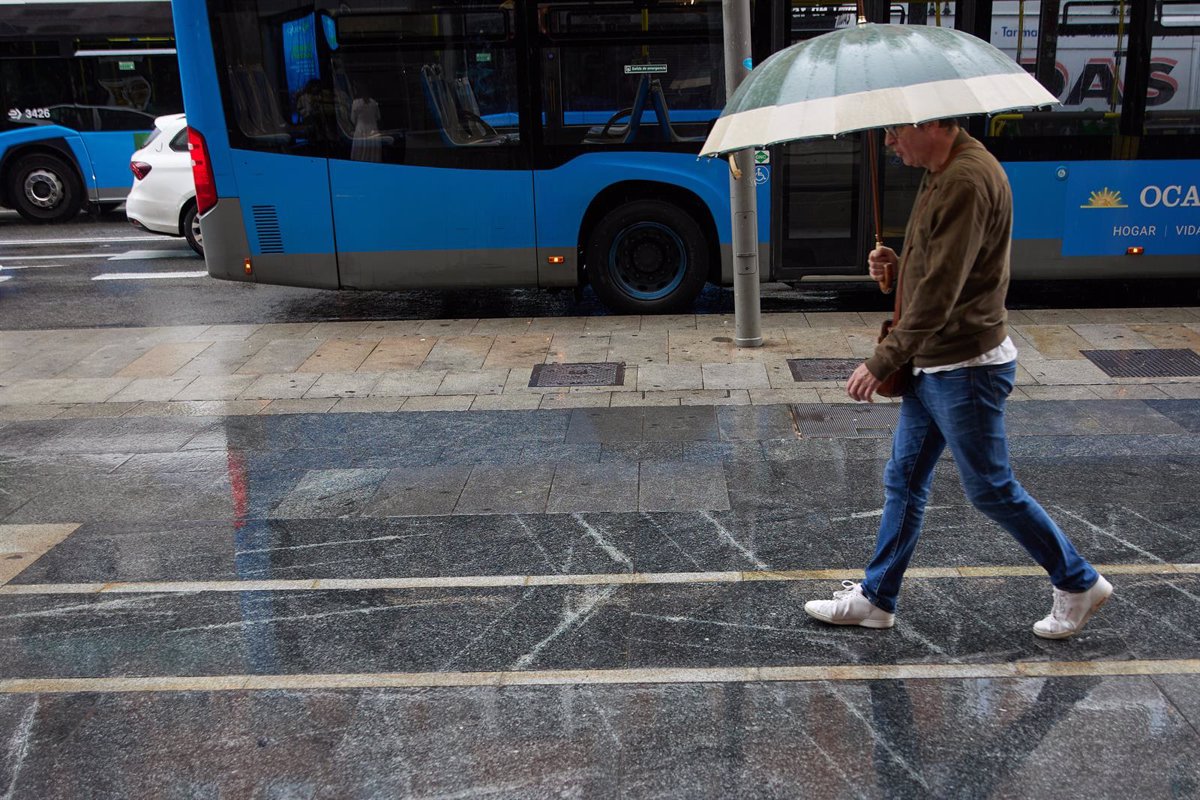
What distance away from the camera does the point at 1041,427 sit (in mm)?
6758

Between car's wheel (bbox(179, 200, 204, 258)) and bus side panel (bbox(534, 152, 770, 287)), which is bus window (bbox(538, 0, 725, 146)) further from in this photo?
car's wheel (bbox(179, 200, 204, 258))

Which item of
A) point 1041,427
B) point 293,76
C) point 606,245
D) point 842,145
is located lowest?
point 1041,427

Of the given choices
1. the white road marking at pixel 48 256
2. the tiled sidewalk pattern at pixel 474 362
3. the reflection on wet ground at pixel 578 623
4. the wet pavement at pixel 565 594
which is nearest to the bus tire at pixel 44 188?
the white road marking at pixel 48 256

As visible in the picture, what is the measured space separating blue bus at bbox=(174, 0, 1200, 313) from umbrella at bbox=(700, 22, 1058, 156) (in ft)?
18.6

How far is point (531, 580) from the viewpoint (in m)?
4.89

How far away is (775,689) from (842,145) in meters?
6.90

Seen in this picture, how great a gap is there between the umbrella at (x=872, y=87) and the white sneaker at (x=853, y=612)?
5.77ft

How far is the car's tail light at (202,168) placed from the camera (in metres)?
9.99

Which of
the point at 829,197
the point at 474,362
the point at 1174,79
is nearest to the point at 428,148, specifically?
the point at 474,362

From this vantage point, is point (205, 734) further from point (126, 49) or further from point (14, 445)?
point (126, 49)

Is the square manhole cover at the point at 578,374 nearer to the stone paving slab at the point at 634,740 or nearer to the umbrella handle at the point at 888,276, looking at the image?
the umbrella handle at the point at 888,276

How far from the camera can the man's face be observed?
3.74 metres

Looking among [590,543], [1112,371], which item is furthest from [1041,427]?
[590,543]

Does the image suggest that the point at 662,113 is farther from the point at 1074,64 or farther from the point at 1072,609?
the point at 1072,609
